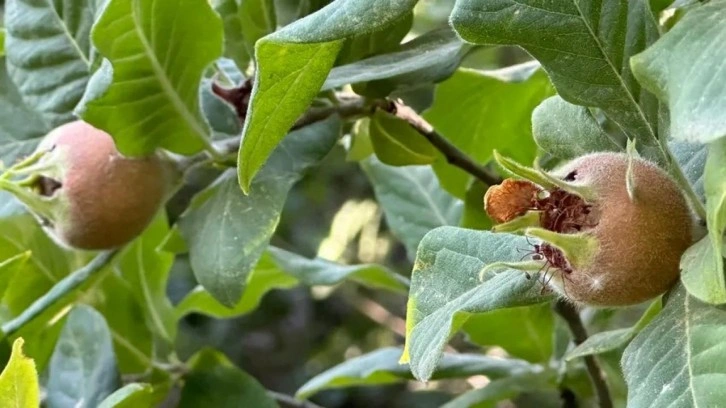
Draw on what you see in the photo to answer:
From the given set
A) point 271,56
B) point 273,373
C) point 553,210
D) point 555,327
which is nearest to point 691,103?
point 553,210

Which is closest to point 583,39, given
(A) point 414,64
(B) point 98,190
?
(A) point 414,64

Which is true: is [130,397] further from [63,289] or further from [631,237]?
[631,237]

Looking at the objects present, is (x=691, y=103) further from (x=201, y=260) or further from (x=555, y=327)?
(x=555, y=327)

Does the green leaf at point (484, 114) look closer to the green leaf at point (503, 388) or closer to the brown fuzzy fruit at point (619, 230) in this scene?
the green leaf at point (503, 388)

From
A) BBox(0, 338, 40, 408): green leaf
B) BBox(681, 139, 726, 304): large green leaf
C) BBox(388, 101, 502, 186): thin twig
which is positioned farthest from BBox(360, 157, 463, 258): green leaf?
BBox(681, 139, 726, 304): large green leaf

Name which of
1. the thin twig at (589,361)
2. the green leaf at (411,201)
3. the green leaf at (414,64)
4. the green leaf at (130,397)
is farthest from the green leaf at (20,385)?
the green leaf at (411,201)

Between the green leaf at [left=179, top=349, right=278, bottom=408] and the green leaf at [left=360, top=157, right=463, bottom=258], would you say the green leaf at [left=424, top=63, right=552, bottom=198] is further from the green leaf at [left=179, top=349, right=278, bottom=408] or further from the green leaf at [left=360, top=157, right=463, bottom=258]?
the green leaf at [left=179, top=349, right=278, bottom=408]
